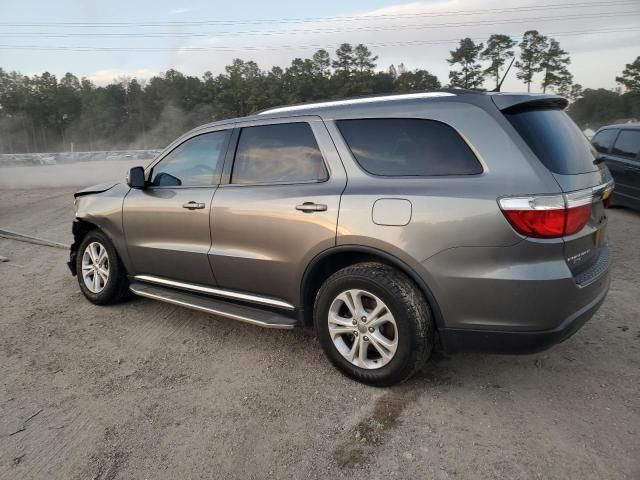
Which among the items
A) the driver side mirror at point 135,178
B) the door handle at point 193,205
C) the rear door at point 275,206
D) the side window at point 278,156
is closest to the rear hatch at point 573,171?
the rear door at point 275,206

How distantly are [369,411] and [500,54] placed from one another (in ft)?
195

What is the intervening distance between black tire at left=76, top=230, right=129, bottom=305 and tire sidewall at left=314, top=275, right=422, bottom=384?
7.72 feet

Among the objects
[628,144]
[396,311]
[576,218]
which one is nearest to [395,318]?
[396,311]

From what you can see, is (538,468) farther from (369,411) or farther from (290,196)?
(290,196)

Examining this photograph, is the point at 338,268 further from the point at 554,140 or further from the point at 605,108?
the point at 605,108

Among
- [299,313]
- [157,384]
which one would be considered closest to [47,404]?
[157,384]

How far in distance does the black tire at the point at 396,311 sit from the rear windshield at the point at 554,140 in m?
1.04

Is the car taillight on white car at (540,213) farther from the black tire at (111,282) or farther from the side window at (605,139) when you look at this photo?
the side window at (605,139)

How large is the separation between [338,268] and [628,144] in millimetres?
7840

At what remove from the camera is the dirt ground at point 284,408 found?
95.8 inches

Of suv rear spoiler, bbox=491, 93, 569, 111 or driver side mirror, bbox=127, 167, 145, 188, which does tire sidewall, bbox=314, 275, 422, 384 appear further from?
driver side mirror, bbox=127, 167, 145, 188

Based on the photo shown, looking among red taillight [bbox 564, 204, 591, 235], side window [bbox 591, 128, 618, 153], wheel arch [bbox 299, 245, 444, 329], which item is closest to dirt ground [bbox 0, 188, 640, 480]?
wheel arch [bbox 299, 245, 444, 329]

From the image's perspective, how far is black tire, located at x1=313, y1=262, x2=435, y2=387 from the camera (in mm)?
2830

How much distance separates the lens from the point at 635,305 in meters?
4.35
